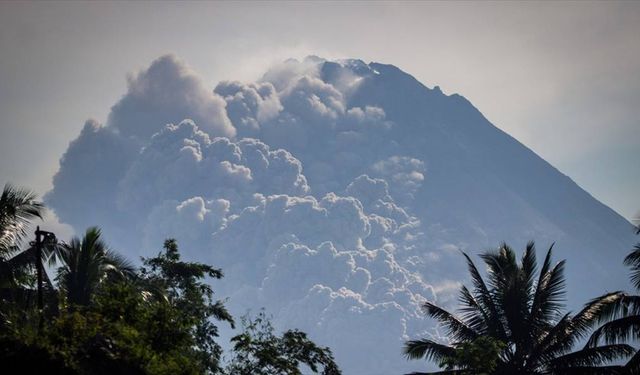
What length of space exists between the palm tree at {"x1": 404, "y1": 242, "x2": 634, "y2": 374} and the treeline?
632cm

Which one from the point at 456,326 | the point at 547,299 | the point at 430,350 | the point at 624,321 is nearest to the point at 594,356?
the point at 624,321

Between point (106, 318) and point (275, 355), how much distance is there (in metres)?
7.07

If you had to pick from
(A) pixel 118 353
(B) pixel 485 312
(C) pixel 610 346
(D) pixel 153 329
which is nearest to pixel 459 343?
(B) pixel 485 312

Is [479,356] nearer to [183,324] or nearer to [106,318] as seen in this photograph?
[183,324]

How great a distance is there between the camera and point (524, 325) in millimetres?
38406

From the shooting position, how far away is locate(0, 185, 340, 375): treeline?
2512 cm

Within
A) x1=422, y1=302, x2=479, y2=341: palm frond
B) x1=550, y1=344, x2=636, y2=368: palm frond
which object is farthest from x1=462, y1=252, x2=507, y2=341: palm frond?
x1=550, y1=344, x2=636, y2=368: palm frond

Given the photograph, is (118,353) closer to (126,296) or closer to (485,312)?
(126,296)

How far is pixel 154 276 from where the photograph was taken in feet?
149

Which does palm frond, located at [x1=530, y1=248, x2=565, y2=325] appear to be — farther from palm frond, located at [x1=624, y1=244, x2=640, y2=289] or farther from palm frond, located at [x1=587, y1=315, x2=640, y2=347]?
palm frond, located at [x1=587, y1=315, x2=640, y2=347]

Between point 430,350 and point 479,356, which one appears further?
point 430,350

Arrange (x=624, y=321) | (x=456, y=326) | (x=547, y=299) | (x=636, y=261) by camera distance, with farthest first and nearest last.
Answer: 1. (x=456, y=326)
2. (x=547, y=299)
3. (x=636, y=261)
4. (x=624, y=321)

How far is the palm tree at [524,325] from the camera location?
120ft

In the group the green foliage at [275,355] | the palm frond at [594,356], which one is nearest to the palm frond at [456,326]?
the palm frond at [594,356]
